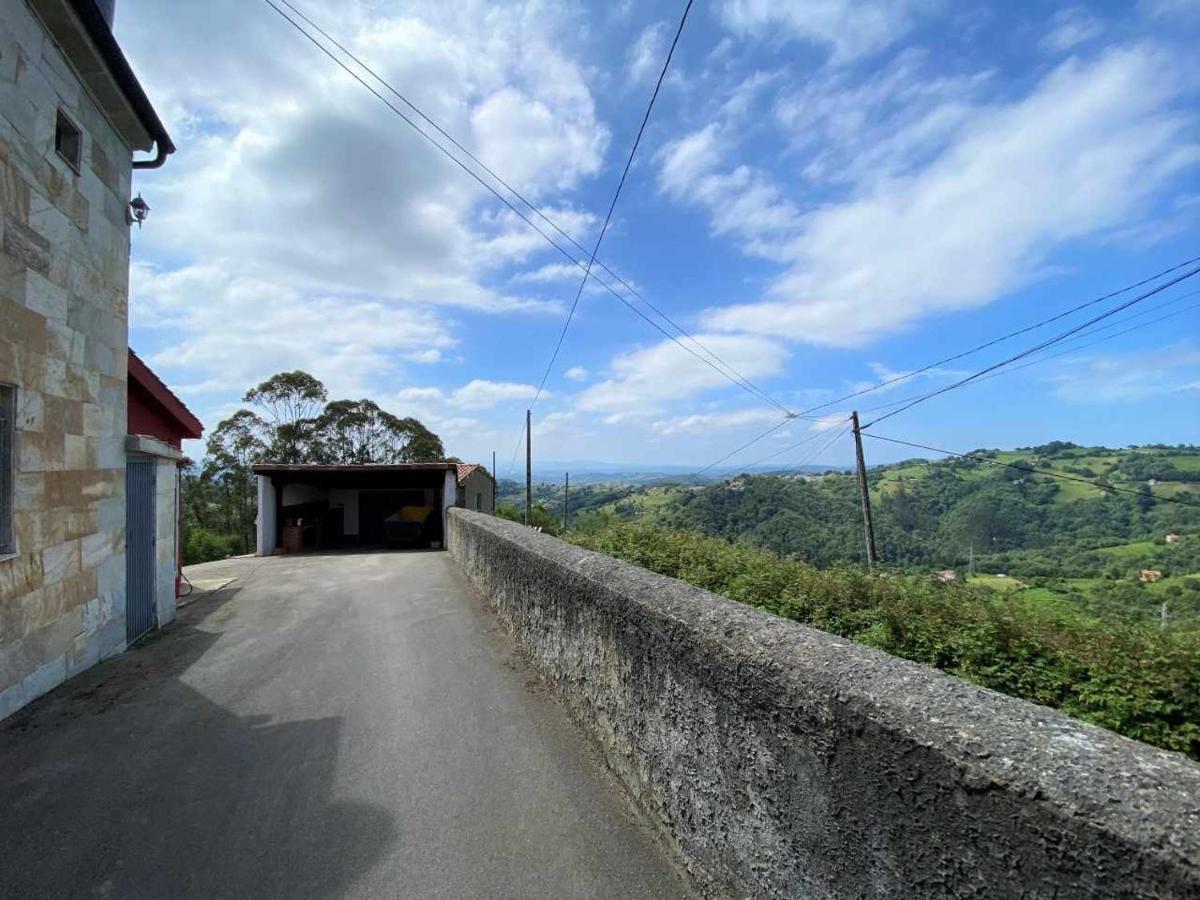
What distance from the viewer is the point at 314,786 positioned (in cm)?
339

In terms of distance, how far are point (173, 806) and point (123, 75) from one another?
6.79 metres

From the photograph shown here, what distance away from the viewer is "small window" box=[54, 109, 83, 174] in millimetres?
5229

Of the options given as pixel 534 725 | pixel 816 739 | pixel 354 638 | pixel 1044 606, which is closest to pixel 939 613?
pixel 1044 606

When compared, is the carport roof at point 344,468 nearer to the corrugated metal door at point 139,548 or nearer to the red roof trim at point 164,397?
the red roof trim at point 164,397

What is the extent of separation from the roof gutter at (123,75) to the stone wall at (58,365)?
0.37 m

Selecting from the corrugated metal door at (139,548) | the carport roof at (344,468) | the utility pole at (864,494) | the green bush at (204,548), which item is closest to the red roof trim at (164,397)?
the corrugated metal door at (139,548)

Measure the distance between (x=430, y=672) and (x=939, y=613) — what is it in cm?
436

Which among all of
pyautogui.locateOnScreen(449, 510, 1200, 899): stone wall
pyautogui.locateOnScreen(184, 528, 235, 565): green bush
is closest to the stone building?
pyautogui.locateOnScreen(449, 510, 1200, 899): stone wall

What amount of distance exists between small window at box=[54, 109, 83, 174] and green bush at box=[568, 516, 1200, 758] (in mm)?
7045

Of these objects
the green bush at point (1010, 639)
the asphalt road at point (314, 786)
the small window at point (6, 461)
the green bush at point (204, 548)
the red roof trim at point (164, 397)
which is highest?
the red roof trim at point (164, 397)

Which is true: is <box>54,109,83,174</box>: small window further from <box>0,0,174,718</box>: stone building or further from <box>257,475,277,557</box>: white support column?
<box>257,475,277,557</box>: white support column

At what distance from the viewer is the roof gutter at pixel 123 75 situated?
5129 millimetres

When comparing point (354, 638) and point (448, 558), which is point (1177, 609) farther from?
point (448, 558)

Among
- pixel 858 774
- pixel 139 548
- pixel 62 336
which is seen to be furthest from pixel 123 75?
A: pixel 858 774
